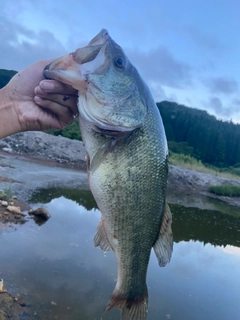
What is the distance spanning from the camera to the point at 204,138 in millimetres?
43375

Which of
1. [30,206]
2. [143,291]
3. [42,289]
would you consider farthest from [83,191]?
[143,291]

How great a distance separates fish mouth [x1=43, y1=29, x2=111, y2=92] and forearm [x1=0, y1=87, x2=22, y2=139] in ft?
2.46

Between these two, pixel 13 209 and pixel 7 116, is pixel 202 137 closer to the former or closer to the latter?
pixel 13 209

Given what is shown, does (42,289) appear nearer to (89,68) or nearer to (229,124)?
(89,68)

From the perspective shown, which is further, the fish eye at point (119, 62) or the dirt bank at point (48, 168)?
the dirt bank at point (48, 168)

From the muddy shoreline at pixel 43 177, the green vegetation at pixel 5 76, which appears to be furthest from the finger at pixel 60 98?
the green vegetation at pixel 5 76

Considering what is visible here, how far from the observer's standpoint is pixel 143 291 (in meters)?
2.88

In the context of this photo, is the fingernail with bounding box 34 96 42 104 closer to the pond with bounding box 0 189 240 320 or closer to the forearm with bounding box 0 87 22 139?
the forearm with bounding box 0 87 22 139

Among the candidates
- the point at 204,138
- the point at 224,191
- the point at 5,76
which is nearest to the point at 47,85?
the point at 224,191

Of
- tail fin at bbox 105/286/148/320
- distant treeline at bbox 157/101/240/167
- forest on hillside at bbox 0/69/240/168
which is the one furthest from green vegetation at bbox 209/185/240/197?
tail fin at bbox 105/286/148/320

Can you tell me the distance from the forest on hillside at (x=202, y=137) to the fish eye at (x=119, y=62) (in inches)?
1431

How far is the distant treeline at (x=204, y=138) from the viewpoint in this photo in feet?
136

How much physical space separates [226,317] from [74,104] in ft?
15.9

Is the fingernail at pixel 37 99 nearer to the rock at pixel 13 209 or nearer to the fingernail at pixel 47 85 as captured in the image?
the fingernail at pixel 47 85
